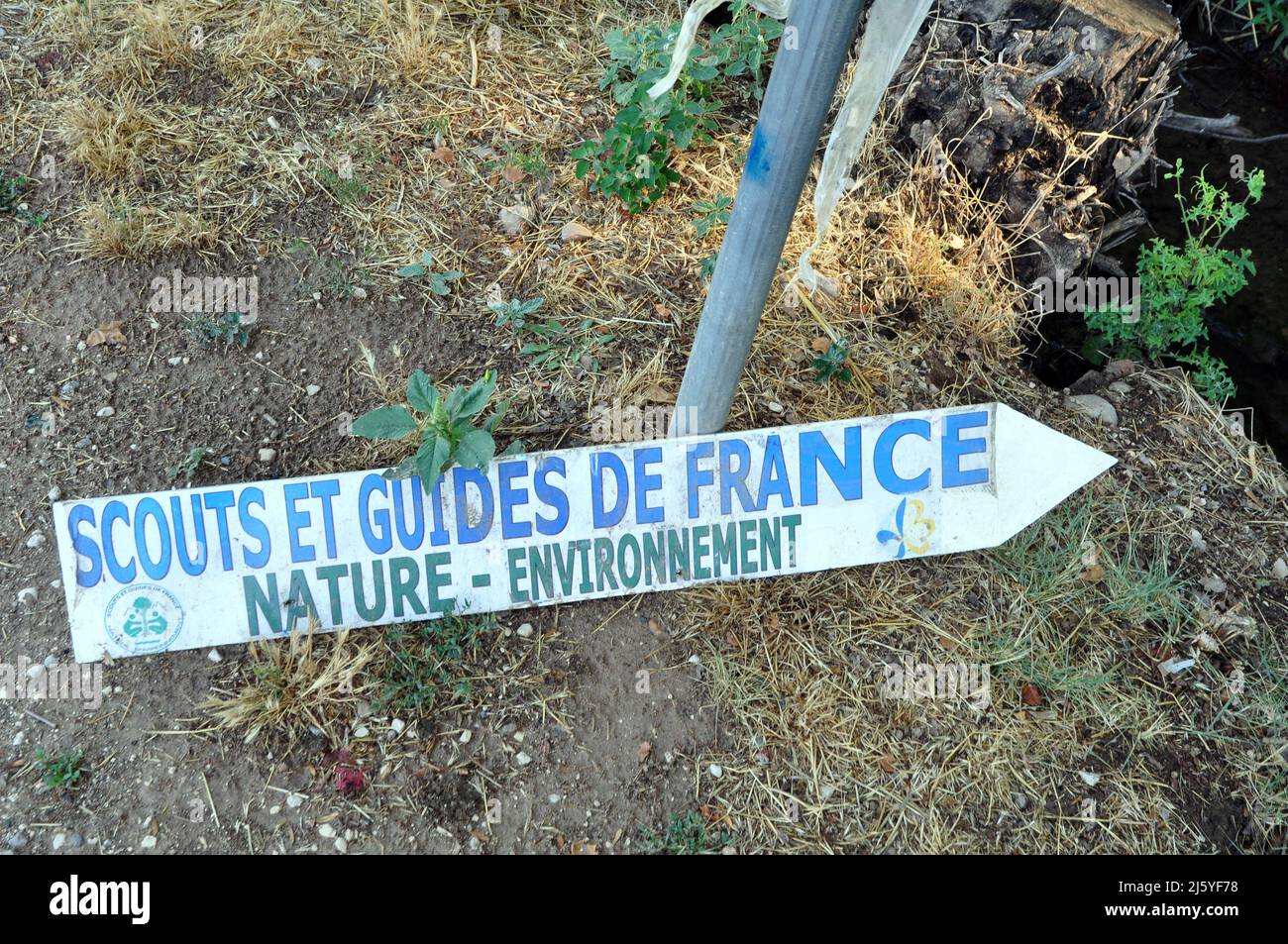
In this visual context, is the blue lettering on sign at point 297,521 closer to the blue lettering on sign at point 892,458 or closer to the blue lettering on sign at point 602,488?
the blue lettering on sign at point 602,488

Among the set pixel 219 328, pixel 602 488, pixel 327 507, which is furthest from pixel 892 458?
pixel 219 328

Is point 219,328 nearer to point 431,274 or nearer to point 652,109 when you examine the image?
point 431,274

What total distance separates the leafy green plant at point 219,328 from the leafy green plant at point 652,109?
106 cm

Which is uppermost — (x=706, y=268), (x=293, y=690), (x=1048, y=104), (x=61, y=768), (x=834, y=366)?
(x=1048, y=104)

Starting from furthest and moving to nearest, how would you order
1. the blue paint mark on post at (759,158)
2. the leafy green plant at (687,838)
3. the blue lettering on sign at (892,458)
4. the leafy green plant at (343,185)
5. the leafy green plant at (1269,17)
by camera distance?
the leafy green plant at (1269,17), the leafy green plant at (343,185), the blue lettering on sign at (892,458), the leafy green plant at (687,838), the blue paint mark on post at (759,158)

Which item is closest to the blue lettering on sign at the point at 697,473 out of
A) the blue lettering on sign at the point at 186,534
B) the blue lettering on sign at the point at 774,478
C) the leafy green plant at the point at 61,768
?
the blue lettering on sign at the point at 774,478

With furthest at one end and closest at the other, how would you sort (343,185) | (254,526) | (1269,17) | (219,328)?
(1269,17) → (343,185) → (219,328) → (254,526)

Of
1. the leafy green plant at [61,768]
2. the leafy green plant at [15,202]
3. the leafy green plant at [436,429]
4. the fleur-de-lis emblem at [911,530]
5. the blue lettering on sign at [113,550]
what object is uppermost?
the leafy green plant at [15,202]

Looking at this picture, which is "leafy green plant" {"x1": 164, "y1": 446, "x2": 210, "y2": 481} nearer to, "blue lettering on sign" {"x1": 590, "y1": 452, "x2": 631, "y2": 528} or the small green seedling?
the small green seedling

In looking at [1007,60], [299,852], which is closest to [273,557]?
[299,852]

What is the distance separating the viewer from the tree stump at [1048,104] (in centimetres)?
276

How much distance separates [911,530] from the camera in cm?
249

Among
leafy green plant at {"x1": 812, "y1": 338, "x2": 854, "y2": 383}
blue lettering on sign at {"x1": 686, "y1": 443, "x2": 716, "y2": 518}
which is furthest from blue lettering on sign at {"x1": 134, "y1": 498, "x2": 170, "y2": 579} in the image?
leafy green plant at {"x1": 812, "y1": 338, "x2": 854, "y2": 383}

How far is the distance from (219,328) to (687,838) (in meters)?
1.83
